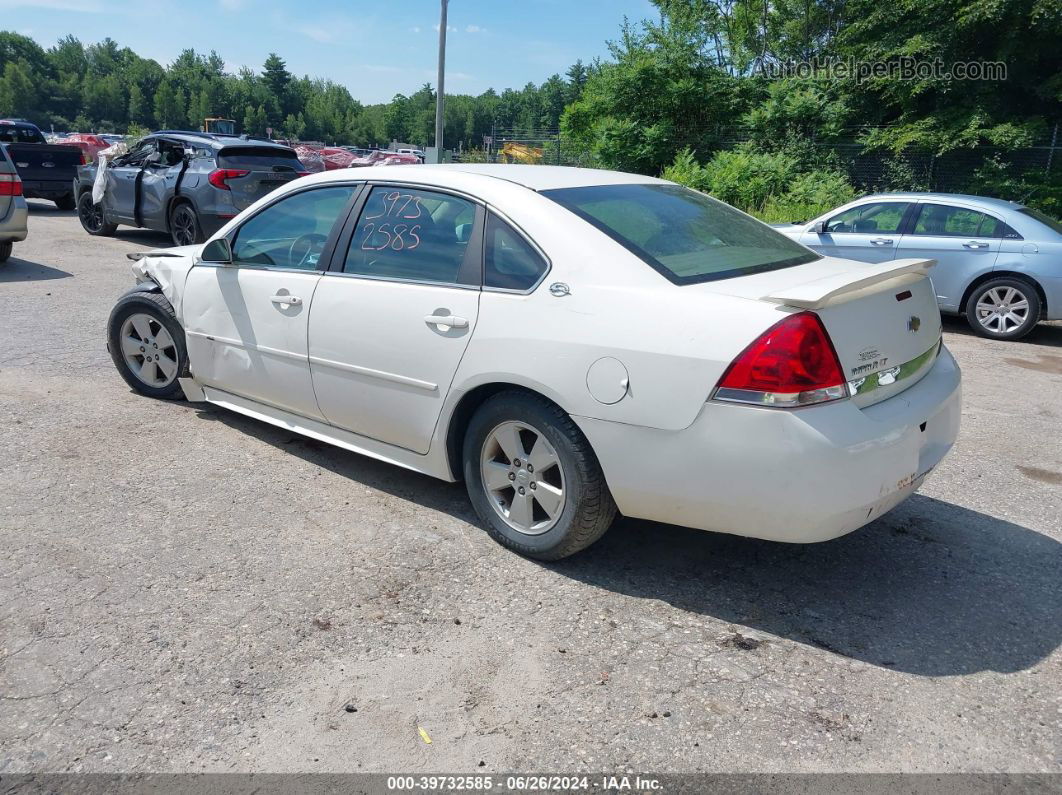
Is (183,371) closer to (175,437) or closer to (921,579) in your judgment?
(175,437)

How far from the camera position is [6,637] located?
3012 millimetres

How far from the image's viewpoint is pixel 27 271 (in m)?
10.9

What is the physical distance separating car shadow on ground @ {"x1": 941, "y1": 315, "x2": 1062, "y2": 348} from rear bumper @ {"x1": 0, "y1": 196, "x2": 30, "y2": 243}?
11327 millimetres

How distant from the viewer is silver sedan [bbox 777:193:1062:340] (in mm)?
9062

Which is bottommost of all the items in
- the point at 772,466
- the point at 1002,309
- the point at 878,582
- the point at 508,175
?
the point at 878,582

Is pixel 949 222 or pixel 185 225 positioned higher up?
pixel 949 222

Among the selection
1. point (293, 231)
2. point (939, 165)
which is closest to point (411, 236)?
point (293, 231)

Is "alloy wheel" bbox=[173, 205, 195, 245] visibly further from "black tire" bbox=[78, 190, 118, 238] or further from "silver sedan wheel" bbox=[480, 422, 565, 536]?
"silver sedan wheel" bbox=[480, 422, 565, 536]

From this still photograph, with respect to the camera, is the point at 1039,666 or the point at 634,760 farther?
the point at 1039,666

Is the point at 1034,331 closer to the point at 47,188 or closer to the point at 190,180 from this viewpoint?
the point at 190,180

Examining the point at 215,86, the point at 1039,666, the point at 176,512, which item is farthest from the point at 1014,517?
the point at 215,86

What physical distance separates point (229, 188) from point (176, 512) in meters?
9.01

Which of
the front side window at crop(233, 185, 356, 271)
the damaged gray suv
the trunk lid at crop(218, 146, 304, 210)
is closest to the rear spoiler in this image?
the front side window at crop(233, 185, 356, 271)

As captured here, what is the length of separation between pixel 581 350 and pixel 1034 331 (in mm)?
8749
